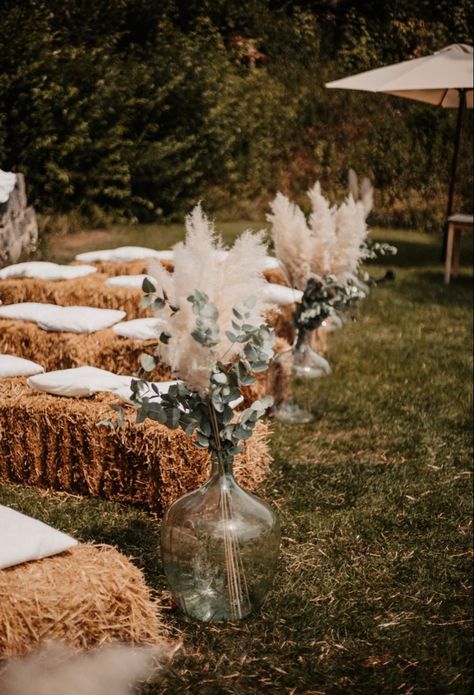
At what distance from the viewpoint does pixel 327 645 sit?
7.48ft

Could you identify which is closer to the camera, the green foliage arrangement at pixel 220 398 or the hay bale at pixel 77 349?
the green foliage arrangement at pixel 220 398

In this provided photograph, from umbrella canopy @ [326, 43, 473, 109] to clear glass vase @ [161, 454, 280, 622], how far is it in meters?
Result: 5.13

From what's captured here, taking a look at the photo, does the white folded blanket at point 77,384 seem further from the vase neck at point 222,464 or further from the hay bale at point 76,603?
the hay bale at point 76,603

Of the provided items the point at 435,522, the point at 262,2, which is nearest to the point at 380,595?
the point at 435,522

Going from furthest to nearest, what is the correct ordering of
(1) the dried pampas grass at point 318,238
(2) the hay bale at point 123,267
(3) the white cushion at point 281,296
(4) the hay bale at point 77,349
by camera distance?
1. (2) the hay bale at point 123,267
2. (3) the white cushion at point 281,296
3. (4) the hay bale at point 77,349
4. (1) the dried pampas grass at point 318,238

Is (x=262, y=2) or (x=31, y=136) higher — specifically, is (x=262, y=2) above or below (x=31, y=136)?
above

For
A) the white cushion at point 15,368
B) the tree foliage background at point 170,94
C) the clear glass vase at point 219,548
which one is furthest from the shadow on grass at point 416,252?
the clear glass vase at point 219,548

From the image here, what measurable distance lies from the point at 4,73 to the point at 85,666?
1.75 meters

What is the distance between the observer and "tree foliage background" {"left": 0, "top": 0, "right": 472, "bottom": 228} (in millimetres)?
2627

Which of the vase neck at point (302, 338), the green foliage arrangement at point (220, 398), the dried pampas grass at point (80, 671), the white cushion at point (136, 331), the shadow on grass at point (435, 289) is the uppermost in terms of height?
the green foliage arrangement at point (220, 398)

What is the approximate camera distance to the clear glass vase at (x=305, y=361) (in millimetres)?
4043

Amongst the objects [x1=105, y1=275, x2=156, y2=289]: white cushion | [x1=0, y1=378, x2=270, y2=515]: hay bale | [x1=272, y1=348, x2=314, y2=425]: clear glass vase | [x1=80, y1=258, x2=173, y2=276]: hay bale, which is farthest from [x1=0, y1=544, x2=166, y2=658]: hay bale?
[x1=80, y1=258, x2=173, y2=276]: hay bale

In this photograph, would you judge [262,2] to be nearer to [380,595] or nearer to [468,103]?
[380,595]

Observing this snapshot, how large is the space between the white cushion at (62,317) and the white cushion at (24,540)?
1.96m
